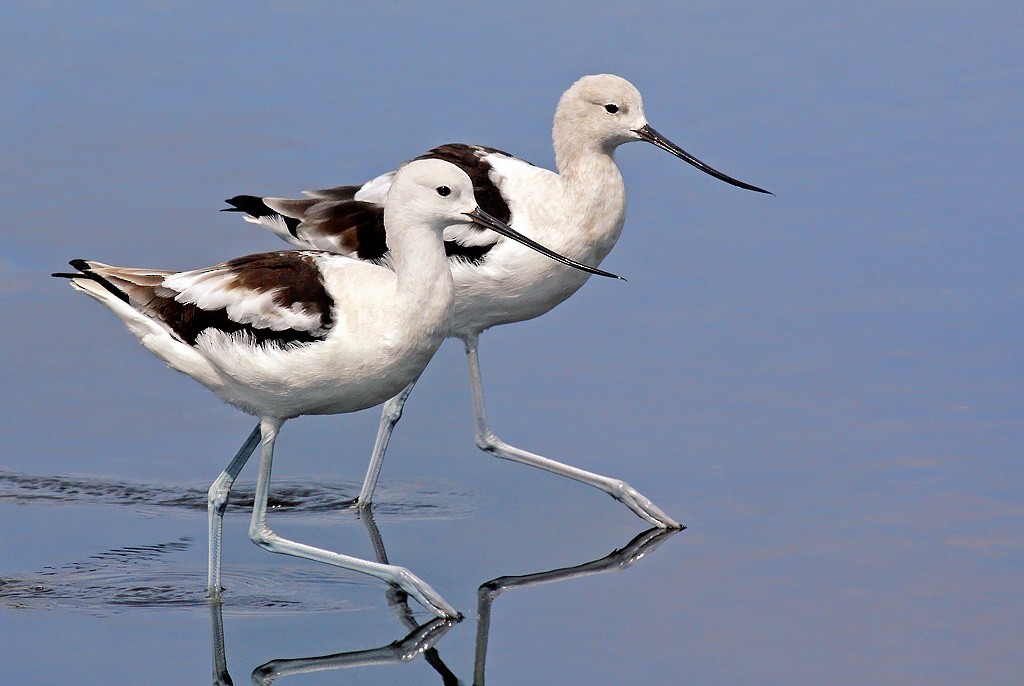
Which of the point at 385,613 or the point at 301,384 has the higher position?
the point at 301,384

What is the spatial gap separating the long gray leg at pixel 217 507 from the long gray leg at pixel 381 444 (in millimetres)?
1053

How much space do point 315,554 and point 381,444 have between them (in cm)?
145

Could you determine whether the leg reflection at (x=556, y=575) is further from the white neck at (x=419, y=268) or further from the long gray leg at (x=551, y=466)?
the white neck at (x=419, y=268)

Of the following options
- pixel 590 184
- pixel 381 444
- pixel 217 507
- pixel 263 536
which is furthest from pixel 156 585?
pixel 590 184

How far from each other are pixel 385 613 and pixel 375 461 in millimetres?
1512

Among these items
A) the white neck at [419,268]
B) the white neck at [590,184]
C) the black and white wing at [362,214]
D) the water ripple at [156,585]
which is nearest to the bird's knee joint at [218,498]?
the water ripple at [156,585]

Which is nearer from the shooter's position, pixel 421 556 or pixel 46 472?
pixel 421 556

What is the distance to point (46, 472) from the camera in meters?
9.39

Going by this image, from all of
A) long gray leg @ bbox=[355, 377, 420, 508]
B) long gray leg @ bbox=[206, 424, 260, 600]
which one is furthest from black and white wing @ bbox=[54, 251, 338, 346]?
long gray leg @ bbox=[355, 377, 420, 508]

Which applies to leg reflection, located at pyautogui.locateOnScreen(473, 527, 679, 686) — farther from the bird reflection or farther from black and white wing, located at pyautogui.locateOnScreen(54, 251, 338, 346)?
black and white wing, located at pyautogui.locateOnScreen(54, 251, 338, 346)

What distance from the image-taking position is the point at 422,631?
7.74m

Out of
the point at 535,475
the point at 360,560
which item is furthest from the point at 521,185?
the point at 360,560

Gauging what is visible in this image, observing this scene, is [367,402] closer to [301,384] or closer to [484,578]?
[301,384]

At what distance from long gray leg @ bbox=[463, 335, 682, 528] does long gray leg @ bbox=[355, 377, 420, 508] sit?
0.37 m
